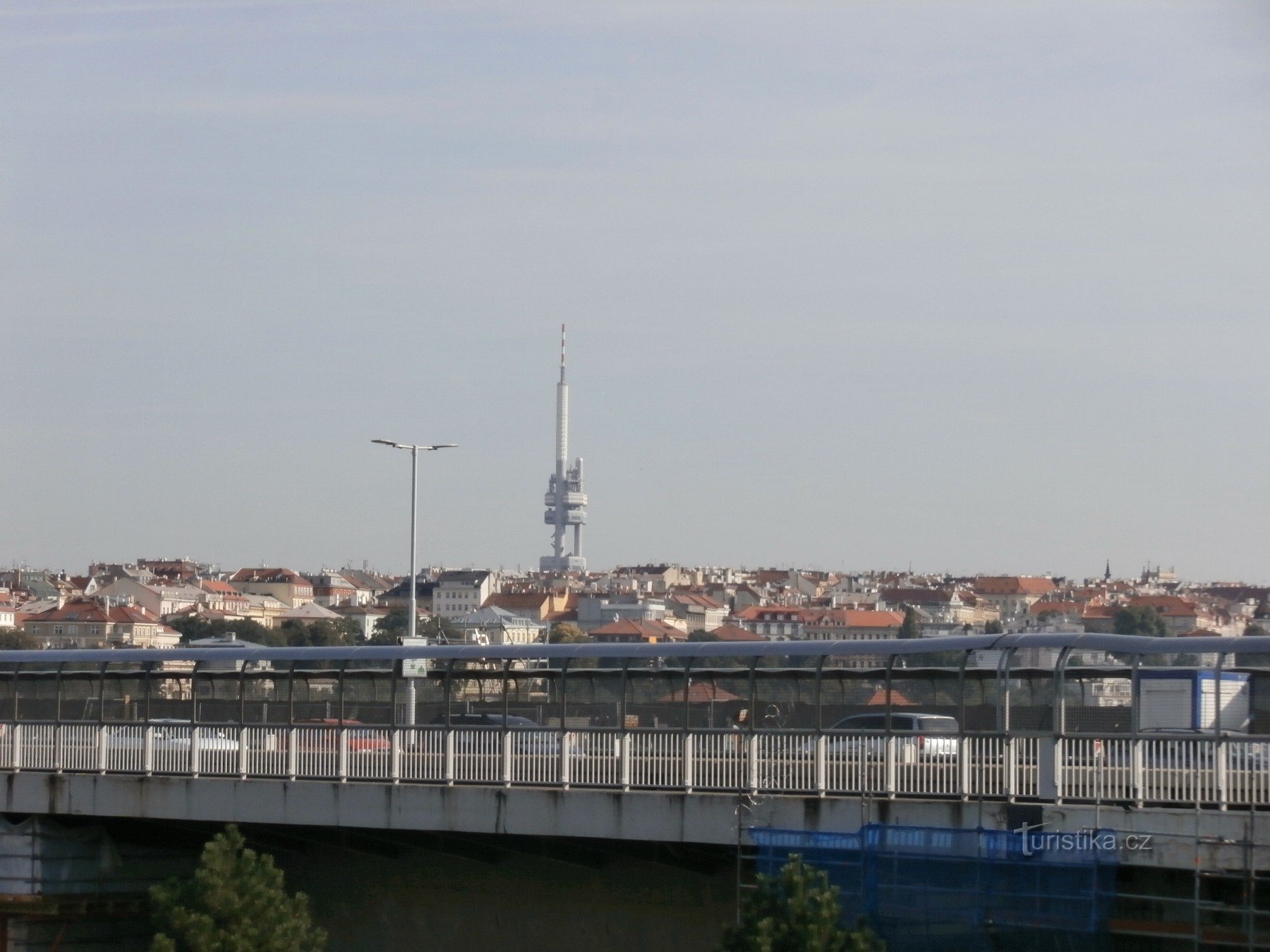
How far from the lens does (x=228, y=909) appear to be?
26.4m

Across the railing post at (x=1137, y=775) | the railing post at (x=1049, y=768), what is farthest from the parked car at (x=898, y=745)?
the railing post at (x=1137, y=775)

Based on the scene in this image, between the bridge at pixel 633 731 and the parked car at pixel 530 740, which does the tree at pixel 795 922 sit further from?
the parked car at pixel 530 740

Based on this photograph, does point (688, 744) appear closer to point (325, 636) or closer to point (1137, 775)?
point (1137, 775)

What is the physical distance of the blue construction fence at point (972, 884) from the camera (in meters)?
21.9

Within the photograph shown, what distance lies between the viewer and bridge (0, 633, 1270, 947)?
75.9 feet

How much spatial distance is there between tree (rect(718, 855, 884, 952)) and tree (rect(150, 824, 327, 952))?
24.7 ft

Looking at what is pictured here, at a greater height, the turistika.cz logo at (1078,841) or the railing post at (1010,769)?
the railing post at (1010,769)

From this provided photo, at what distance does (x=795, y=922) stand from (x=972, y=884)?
236 cm

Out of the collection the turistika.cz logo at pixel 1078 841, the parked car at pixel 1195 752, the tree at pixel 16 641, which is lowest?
the tree at pixel 16 641

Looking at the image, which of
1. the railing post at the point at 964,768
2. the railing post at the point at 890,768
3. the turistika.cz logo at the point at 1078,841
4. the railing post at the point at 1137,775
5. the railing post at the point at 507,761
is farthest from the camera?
the railing post at the point at 507,761

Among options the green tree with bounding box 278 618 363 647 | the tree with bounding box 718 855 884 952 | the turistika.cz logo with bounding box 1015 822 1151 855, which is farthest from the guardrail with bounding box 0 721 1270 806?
the green tree with bounding box 278 618 363 647

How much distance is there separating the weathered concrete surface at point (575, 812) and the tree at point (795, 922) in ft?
8.14

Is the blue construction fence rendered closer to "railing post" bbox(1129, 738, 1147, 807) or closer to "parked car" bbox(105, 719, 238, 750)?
"railing post" bbox(1129, 738, 1147, 807)

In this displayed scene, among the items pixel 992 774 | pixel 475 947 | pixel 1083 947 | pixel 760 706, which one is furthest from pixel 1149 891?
pixel 475 947
